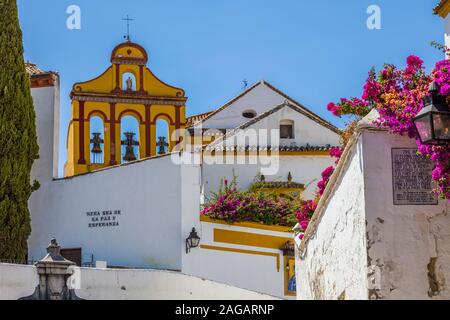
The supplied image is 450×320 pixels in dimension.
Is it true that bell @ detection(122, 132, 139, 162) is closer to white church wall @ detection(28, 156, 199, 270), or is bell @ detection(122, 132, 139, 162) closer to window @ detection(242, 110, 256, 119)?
window @ detection(242, 110, 256, 119)

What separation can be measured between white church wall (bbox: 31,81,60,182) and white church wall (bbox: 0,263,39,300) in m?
6.67

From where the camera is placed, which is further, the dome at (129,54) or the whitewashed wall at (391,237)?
the dome at (129,54)

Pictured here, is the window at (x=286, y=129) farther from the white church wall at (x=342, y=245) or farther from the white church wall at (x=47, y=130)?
the white church wall at (x=342, y=245)

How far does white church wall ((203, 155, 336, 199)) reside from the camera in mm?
27109

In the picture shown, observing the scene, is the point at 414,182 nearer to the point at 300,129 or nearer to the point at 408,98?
the point at 408,98

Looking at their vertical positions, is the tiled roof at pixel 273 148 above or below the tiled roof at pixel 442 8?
below

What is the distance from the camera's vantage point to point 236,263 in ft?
73.3

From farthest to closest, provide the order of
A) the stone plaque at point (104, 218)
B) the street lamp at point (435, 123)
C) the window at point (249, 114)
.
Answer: the window at point (249, 114), the stone plaque at point (104, 218), the street lamp at point (435, 123)

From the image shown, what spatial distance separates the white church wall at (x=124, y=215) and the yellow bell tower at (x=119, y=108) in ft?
23.7

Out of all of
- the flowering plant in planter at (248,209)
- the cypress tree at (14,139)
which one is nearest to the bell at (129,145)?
the cypress tree at (14,139)

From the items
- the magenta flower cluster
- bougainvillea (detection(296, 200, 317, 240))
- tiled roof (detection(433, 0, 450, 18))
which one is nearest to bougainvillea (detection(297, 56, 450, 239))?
the magenta flower cluster

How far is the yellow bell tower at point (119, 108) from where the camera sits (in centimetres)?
3144
